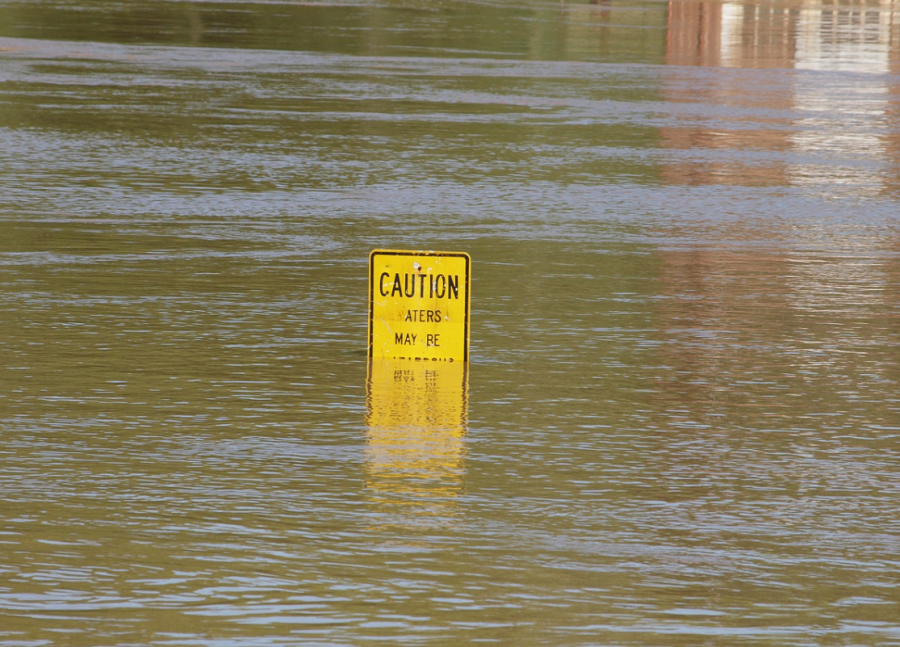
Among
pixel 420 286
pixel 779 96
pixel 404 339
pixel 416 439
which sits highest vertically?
pixel 779 96

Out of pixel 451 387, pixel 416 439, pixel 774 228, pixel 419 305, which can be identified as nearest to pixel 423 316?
pixel 419 305

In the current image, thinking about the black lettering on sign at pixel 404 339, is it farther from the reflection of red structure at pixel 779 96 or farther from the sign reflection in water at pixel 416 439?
the reflection of red structure at pixel 779 96

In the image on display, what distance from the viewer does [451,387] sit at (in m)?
7.32

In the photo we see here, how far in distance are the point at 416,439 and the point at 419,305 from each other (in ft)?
4.33

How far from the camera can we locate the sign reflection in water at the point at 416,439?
5637 millimetres

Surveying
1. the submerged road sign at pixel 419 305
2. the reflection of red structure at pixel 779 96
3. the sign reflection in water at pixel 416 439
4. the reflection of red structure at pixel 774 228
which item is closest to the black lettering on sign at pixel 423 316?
the submerged road sign at pixel 419 305

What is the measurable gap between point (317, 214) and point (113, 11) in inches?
1031

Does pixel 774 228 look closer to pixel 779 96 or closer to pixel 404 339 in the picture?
pixel 404 339

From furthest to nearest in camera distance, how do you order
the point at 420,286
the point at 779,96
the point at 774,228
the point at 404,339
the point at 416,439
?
the point at 779,96, the point at 774,228, the point at 404,339, the point at 420,286, the point at 416,439

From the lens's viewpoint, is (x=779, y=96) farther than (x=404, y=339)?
Yes

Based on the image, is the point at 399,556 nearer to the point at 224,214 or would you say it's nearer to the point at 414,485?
the point at 414,485

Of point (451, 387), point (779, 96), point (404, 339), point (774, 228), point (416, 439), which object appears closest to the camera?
point (416, 439)

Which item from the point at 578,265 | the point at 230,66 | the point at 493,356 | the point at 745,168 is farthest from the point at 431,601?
the point at 230,66

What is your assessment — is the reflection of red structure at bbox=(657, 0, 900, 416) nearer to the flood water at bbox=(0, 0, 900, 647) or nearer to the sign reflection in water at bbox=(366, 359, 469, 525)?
the flood water at bbox=(0, 0, 900, 647)
